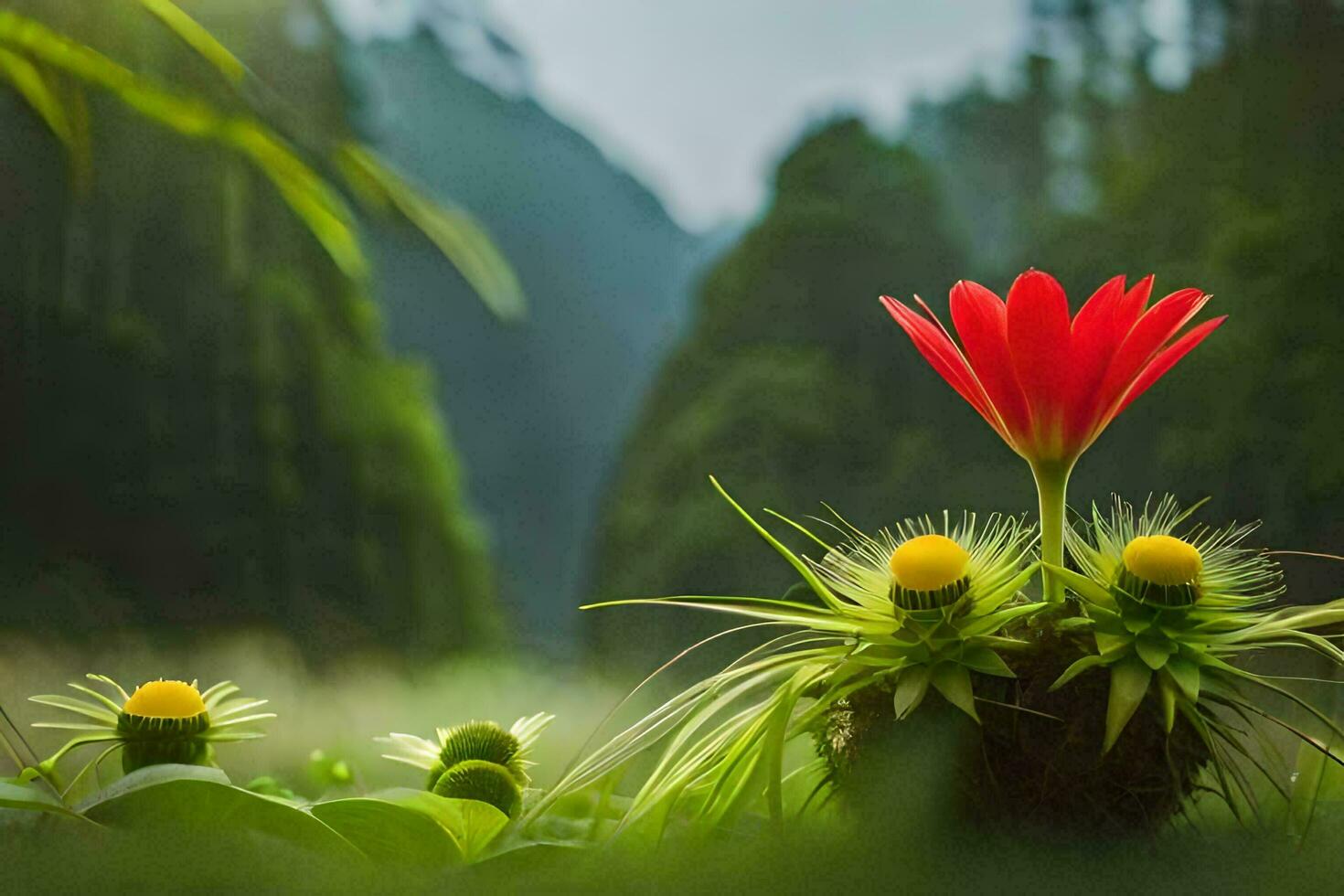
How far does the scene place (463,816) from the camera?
33cm

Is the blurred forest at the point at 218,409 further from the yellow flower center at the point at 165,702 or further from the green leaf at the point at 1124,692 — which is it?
the green leaf at the point at 1124,692

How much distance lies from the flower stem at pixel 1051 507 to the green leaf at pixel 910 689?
69 mm

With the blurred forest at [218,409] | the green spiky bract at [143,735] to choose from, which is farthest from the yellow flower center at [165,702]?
the blurred forest at [218,409]

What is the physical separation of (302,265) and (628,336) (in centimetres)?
244

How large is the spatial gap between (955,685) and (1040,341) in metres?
0.11

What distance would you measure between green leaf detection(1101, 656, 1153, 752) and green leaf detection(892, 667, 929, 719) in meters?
0.05

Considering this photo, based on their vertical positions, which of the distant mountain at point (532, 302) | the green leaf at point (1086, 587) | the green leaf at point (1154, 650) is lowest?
the green leaf at point (1154, 650)

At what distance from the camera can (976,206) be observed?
13.9ft

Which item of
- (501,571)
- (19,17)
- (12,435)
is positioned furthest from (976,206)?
(19,17)

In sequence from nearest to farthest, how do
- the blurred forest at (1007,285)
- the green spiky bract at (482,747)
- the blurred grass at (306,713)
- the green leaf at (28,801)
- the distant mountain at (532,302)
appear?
1. the green leaf at (28,801)
2. the green spiky bract at (482,747)
3. the blurred grass at (306,713)
4. the blurred forest at (1007,285)
5. the distant mountain at (532,302)

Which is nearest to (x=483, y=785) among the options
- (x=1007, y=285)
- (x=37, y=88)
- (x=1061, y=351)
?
(x=1061, y=351)

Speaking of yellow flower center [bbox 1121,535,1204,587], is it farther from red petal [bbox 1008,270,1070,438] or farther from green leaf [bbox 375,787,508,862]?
green leaf [bbox 375,787,508,862]

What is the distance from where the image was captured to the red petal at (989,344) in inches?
13.6

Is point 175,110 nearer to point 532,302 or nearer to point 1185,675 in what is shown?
point 1185,675
